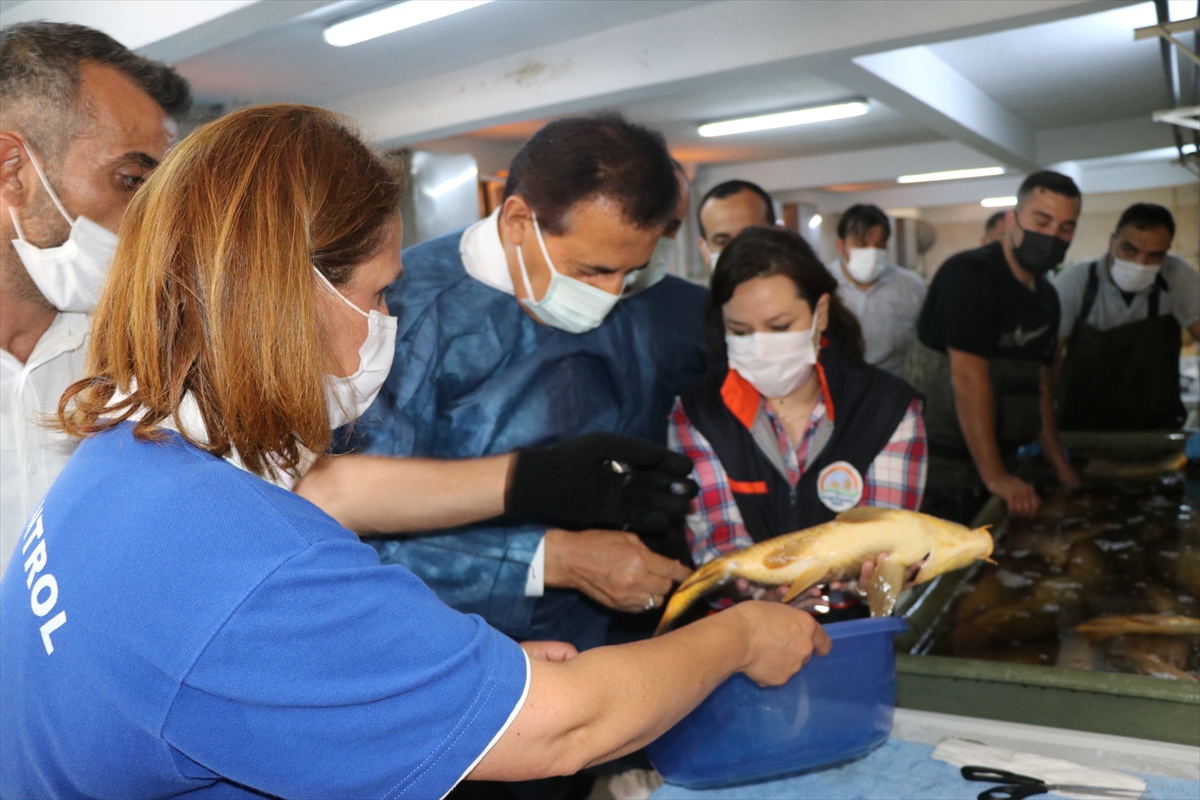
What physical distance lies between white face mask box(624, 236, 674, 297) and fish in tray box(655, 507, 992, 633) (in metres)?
0.69

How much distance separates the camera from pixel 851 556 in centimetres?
179

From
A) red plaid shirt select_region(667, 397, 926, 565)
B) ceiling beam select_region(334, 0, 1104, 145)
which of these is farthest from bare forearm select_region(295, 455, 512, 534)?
ceiling beam select_region(334, 0, 1104, 145)

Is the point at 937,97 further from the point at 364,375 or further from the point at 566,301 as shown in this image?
the point at 364,375

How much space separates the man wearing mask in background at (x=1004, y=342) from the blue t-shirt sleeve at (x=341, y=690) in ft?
10.1

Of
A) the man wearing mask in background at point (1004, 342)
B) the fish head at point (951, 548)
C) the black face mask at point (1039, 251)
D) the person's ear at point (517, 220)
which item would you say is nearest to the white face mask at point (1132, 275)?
the man wearing mask in background at point (1004, 342)

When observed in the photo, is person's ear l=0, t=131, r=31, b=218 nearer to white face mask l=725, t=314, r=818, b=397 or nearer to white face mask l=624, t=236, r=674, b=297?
white face mask l=624, t=236, r=674, b=297

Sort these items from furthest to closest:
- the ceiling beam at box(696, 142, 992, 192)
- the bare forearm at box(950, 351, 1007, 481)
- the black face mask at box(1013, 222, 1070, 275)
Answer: the ceiling beam at box(696, 142, 992, 192), the black face mask at box(1013, 222, 1070, 275), the bare forearm at box(950, 351, 1007, 481)

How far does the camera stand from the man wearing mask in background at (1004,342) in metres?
3.72

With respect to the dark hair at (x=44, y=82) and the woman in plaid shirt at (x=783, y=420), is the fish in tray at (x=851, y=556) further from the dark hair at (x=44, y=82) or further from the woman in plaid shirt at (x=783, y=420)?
the dark hair at (x=44, y=82)

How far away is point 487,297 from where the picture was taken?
1.97 metres

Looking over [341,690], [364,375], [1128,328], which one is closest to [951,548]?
[364,375]

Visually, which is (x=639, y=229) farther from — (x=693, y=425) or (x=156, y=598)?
(x=156, y=598)

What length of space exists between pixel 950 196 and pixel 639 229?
41.8ft

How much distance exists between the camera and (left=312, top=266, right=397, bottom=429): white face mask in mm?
1094
